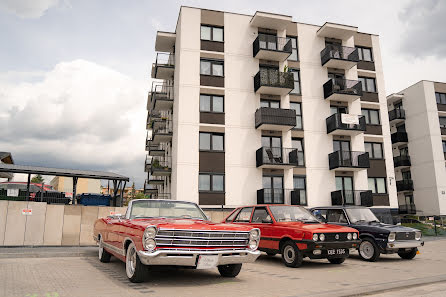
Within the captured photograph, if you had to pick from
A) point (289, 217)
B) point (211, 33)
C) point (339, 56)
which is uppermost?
point (211, 33)

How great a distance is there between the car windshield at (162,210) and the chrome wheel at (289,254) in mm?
2886

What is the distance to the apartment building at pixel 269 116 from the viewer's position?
80.4ft

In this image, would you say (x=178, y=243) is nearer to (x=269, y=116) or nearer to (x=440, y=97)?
(x=269, y=116)

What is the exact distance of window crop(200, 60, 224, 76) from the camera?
2583cm

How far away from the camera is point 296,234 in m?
8.95

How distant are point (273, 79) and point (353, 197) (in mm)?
10908

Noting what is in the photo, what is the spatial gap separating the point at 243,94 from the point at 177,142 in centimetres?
626

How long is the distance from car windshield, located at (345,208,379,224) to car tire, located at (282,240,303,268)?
10.6 ft

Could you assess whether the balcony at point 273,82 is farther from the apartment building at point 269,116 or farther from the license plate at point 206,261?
the license plate at point 206,261

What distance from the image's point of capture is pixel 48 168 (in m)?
15.3

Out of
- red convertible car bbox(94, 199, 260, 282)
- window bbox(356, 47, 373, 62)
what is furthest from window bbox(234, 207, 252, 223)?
window bbox(356, 47, 373, 62)

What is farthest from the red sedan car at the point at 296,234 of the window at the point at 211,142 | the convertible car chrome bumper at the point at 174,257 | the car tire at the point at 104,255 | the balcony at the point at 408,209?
the balcony at the point at 408,209

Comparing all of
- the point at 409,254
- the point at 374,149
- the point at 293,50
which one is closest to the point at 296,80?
the point at 293,50

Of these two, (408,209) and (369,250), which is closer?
(369,250)
